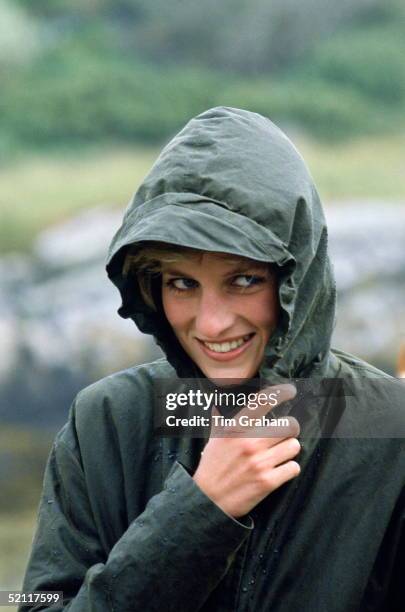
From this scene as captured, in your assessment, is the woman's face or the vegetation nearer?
the woman's face

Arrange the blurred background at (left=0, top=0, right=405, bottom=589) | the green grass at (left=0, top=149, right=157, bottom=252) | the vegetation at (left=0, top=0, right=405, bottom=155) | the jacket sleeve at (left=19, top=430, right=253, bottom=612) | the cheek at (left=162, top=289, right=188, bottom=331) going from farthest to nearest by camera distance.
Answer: the vegetation at (left=0, top=0, right=405, bottom=155) → the green grass at (left=0, top=149, right=157, bottom=252) → the blurred background at (left=0, top=0, right=405, bottom=589) → the cheek at (left=162, top=289, right=188, bottom=331) → the jacket sleeve at (left=19, top=430, right=253, bottom=612)

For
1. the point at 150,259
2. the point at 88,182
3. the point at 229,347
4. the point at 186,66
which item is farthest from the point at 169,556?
the point at 186,66

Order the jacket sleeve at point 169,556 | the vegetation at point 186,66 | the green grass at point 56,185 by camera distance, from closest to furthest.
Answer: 1. the jacket sleeve at point 169,556
2. the green grass at point 56,185
3. the vegetation at point 186,66

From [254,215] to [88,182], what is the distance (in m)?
7.61

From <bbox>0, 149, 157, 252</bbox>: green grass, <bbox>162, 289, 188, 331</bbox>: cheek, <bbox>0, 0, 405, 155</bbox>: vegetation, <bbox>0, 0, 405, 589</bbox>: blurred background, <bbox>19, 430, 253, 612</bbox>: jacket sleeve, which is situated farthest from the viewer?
<bbox>0, 0, 405, 155</bbox>: vegetation

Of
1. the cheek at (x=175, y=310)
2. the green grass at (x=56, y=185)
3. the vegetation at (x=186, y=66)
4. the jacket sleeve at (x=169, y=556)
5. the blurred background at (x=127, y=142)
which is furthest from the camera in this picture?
the vegetation at (x=186, y=66)

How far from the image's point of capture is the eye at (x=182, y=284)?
187 centimetres

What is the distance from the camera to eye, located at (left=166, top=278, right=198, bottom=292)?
1871mm

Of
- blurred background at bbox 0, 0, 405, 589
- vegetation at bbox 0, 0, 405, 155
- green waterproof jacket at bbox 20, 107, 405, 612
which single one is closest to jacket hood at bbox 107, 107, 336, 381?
green waterproof jacket at bbox 20, 107, 405, 612

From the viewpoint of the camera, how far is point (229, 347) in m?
1.86

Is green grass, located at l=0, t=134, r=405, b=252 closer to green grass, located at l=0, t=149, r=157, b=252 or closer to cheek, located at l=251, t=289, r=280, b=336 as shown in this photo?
green grass, located at l=0, t=149, r=157, b=252

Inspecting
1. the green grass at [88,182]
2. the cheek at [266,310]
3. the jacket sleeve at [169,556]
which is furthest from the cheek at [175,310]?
the green grass at [88,182]

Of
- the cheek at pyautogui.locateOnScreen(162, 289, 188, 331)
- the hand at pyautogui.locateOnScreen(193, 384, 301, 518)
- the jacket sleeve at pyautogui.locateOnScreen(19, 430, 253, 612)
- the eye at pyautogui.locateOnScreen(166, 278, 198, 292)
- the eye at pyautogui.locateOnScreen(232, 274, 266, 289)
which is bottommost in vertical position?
the jacket sleeve at pyautogui.locateOnScreen(19, 430, 253, 612)

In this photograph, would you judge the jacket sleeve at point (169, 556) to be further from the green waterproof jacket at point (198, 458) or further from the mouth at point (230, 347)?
the mouth at point (230, 347)
